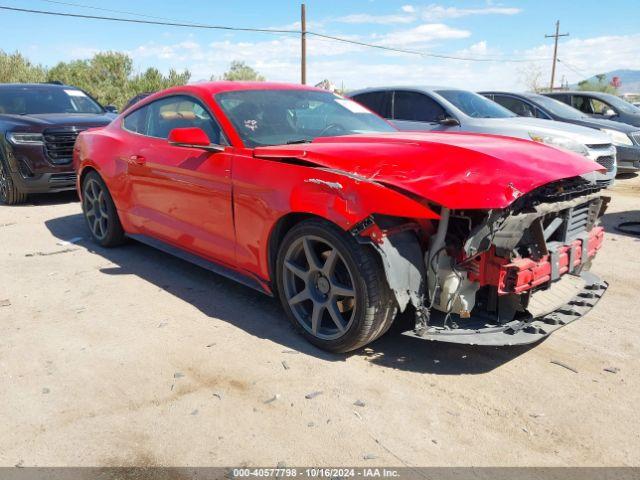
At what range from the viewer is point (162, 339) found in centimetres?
357

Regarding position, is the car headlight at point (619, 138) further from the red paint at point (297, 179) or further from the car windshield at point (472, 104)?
the red paint at point (297, 179)

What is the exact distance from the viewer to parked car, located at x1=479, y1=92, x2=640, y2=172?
9.88 metres

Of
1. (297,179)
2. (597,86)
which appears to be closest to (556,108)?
(297,179)

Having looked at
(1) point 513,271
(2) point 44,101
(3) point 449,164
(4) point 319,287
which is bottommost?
(4) point 319,287

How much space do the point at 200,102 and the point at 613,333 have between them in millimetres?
3387

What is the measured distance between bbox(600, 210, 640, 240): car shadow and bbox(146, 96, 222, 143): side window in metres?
4.98

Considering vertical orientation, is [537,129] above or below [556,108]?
below

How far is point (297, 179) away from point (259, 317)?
1.19 metres

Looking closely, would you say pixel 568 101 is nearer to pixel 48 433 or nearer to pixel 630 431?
pixel 630 431

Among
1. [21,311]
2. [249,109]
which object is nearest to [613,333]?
[249,109]

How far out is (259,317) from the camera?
12.8 ft

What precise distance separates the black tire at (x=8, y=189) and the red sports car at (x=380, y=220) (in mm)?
4868

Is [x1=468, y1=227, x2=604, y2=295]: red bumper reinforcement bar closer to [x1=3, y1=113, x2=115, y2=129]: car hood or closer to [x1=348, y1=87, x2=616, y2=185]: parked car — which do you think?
[x1=348, y1=87, x2=616, y2=185]: parked car

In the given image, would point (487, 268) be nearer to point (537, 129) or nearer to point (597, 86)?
point (537, 129)
